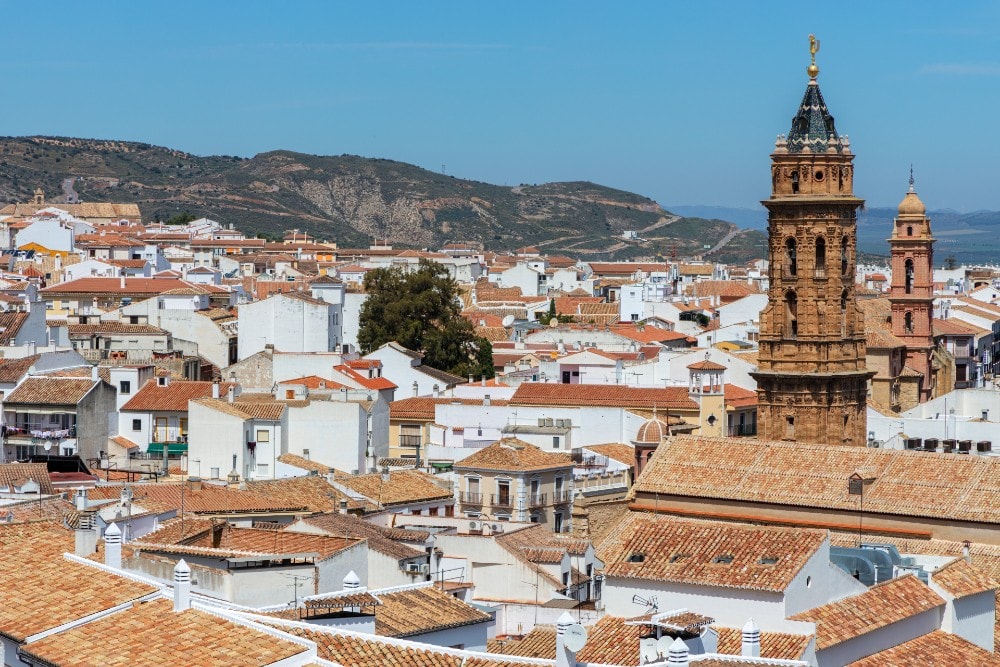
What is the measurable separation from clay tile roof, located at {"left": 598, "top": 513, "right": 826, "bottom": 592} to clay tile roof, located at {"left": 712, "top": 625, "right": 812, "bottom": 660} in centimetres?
70

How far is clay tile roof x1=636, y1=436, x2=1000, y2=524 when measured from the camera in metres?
37.9

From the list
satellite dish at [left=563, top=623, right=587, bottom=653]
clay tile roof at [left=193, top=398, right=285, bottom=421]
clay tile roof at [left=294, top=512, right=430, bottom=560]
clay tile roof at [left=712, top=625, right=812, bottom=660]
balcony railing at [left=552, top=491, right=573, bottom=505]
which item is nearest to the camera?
satellite dish at [left=563, top=623, right=587, bottom=653]

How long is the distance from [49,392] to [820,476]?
22627mm

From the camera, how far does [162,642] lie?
67.0ft

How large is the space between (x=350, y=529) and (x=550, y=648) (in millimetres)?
8165

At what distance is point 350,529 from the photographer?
33969 mm

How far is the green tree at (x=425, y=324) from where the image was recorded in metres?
78.2

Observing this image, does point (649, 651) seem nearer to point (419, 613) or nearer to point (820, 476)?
point (419, 613)

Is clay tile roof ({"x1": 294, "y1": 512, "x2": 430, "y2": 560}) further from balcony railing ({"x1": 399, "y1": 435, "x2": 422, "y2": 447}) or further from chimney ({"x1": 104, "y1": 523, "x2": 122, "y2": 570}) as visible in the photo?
balcony railing ({"x1": 399, "y1": 435, "x2": 422, "y2": 447})

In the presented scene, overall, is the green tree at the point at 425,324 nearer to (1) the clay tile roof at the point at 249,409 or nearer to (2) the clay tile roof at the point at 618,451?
(2) the clay tile roof at the point at 618,451

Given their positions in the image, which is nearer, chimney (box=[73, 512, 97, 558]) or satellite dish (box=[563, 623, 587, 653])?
satellite dish (box=[563, 623, 587, 653])

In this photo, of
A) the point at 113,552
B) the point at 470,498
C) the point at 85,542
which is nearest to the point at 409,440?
the point at 470,498

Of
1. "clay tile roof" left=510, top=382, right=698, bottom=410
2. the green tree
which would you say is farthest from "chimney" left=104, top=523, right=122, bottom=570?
the green tree

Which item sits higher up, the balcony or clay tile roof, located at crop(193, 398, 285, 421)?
clay tile roof, located at crop(193, 398, 285, 421)
